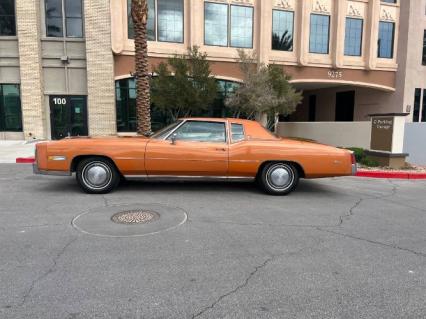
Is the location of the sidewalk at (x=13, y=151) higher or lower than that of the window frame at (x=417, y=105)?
lower

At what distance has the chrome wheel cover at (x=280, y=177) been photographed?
6641 mm

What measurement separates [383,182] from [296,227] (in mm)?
5161

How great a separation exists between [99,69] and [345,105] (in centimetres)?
1918

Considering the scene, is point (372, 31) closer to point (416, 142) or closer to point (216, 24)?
point (216, 24)

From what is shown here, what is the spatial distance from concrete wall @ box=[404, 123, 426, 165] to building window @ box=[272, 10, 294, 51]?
11.4m

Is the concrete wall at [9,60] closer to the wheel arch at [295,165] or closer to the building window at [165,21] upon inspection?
the building window at [165,21]

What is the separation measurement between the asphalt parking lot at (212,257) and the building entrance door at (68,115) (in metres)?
13.1

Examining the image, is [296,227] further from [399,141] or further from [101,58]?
[101,58]

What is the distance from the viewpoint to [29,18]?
1742cm

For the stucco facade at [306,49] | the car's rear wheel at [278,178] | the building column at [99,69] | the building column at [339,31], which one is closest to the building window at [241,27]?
the stucco facade at [306,49]

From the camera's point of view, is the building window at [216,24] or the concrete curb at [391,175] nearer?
the concrete curb at [391,175]

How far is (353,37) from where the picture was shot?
2233 cm

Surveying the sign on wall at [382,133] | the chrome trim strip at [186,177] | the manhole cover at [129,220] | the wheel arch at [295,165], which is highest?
the sign on wall at [382,133]

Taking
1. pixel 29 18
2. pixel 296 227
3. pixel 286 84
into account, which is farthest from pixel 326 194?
pixel 29 18
